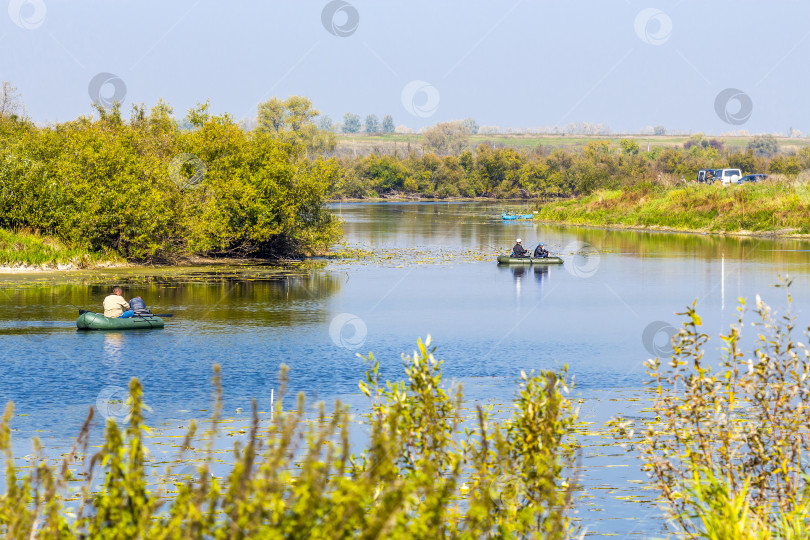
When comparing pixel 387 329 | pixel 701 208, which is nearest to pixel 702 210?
pixel 701 208

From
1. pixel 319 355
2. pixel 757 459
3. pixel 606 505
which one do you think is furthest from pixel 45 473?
pixel 319 355

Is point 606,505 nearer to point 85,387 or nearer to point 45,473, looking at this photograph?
point 45,473

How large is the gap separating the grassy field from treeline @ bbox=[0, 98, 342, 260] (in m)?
0.62

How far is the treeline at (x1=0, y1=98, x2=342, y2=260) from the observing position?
42.3 meters

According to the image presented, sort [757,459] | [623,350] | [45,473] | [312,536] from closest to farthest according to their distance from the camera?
[312,536]
[45,473]
[757,459]
[623,350]

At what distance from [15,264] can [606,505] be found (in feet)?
110

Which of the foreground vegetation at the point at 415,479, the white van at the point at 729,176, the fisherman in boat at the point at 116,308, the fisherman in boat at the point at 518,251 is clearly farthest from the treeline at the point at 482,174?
the foreground vegetation at the point at 415,479

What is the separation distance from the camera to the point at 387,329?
29047 mm

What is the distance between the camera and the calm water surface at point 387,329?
18.0 metres

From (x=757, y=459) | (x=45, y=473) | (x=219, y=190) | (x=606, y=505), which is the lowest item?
(x=606, y=505)

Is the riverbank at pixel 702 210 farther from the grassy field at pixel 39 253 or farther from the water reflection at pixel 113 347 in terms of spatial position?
the water reflection at pixel 113 347

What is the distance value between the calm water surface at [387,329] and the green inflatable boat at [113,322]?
373 mm

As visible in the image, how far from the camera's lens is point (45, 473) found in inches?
255

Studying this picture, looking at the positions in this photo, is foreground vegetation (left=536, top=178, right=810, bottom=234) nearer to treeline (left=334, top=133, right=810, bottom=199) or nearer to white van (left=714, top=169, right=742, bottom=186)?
white van (left=714, top=169, right=742, bottom=186)
